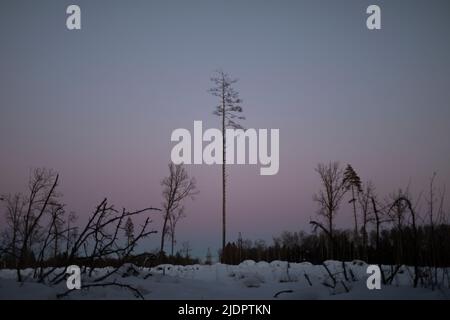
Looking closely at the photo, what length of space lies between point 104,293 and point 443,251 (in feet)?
10.5

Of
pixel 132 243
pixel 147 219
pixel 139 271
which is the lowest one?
pixel 139 271

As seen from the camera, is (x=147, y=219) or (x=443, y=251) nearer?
(x=147, y=219)

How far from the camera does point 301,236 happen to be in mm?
38156

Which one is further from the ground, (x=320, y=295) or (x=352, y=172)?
(x=352, y=172)

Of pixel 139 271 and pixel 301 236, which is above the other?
pixel 139 271
